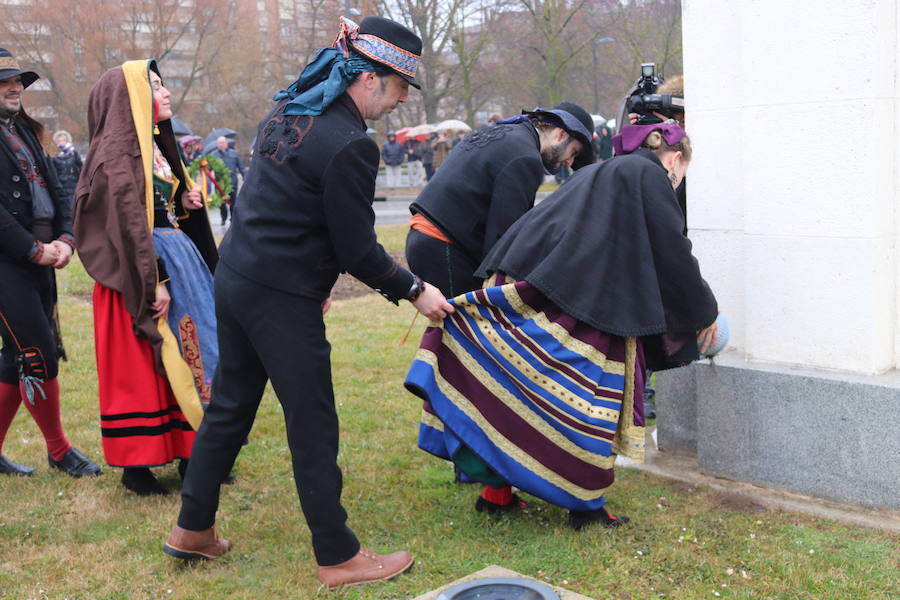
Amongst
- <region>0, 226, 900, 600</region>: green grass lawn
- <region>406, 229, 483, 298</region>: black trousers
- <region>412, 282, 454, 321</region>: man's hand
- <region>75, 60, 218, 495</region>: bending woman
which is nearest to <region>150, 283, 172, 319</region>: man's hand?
<region>75, 60, 218, 495</region>: bending woman

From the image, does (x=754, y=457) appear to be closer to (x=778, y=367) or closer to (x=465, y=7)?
(x=778, y=367)

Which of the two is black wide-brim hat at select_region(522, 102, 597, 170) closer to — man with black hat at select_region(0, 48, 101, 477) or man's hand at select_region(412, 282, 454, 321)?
man's hand at select_region(412, 282, 454, 321)

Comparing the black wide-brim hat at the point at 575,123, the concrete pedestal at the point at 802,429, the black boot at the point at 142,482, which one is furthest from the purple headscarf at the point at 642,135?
the black boot at the point at 142,482

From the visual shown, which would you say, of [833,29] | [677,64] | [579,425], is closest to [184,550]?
[579,425]

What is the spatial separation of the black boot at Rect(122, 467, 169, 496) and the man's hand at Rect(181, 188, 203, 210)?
131cm

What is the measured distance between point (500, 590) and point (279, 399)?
3.43 ft

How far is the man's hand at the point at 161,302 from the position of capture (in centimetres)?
454

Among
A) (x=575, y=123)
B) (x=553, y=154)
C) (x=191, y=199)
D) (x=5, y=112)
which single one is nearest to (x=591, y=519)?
(x=553, y=154)

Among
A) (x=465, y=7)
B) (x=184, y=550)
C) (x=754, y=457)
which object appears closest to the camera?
(x=184, y=550)

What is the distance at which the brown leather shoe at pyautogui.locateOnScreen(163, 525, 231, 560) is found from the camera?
Answer: 3.81 metres

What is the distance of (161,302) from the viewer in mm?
4547

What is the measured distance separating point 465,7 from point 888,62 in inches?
1098

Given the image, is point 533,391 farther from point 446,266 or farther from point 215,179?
point 215,179

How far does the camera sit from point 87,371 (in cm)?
748
